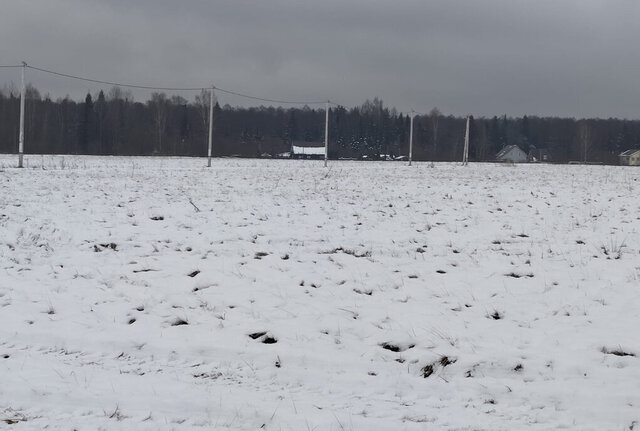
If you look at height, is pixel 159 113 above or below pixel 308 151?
above

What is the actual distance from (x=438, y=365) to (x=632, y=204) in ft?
44.6

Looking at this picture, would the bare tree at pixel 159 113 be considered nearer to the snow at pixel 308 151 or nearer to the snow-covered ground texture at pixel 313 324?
the snow at pixel 308 151

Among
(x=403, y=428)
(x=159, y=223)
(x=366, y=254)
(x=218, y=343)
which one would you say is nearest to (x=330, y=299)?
(x=218, y=343)

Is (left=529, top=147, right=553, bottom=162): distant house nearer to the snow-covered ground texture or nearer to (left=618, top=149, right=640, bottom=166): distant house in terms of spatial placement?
(left=618, top=149, right=640, bottom=166): distant house

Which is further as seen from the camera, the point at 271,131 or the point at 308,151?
the point at 271,131

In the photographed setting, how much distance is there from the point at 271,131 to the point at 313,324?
443 ft

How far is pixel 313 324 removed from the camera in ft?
21.2

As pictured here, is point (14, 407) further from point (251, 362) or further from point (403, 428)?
point (403, 428)

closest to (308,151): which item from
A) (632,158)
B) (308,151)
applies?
(308,151)

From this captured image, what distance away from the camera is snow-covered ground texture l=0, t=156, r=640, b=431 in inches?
182

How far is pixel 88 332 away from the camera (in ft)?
20.5

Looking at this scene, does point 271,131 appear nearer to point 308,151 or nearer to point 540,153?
point 308,151

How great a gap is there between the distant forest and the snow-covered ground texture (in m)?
77.2

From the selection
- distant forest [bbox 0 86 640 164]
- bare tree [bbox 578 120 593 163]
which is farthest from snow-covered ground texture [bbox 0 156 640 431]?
bare tree [bbox 578 120 593 163]
